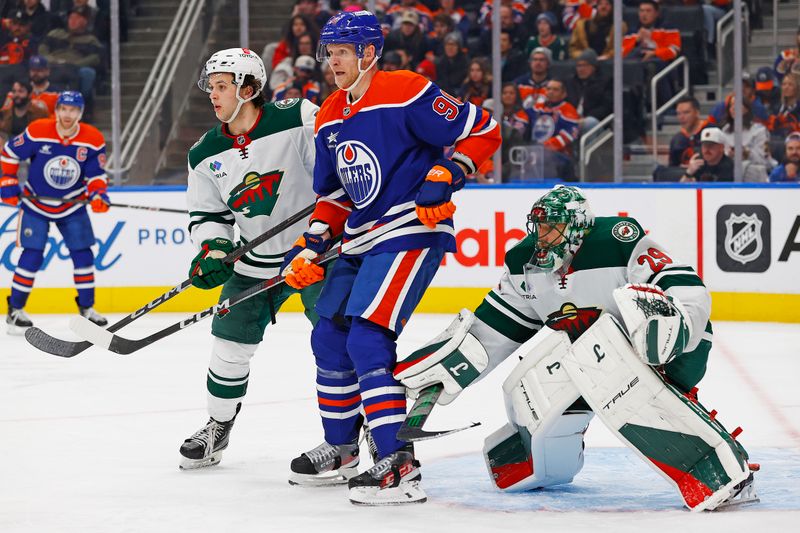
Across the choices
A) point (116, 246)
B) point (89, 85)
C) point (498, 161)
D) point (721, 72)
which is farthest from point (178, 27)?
point (721, 72)

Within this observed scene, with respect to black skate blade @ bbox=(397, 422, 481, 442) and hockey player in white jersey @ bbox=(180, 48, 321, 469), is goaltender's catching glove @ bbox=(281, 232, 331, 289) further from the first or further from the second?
black skate blade @ bbox=(397, 422, 481, 442)

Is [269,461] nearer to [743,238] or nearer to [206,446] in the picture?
[206,446]

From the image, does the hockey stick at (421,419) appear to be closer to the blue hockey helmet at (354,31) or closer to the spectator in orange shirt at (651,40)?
the blue hockey helmet at (354,31)

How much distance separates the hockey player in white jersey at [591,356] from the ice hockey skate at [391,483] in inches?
6.8

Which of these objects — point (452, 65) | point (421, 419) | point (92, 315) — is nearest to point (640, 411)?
point (421, 419)

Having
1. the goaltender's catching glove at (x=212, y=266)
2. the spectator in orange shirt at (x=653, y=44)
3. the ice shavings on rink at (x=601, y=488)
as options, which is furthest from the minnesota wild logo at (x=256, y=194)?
the spectator in orange shirt at (x=653, y=44)

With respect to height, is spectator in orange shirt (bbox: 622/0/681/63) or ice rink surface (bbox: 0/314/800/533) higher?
spectator in orange shirt (bbox: 622/0/681/63)

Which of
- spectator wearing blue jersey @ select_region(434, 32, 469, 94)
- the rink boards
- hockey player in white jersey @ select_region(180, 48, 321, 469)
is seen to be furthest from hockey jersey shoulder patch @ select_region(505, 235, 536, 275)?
spectator wearing blue jersey @ select_region(434, 32, 469, 94)

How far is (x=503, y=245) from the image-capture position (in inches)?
289

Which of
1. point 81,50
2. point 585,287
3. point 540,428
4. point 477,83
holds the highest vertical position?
point 81,50

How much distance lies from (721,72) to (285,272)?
455 cm

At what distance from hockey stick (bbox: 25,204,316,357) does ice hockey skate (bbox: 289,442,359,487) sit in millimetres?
575

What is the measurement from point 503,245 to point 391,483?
4.39 metres

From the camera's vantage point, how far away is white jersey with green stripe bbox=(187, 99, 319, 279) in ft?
11.7
